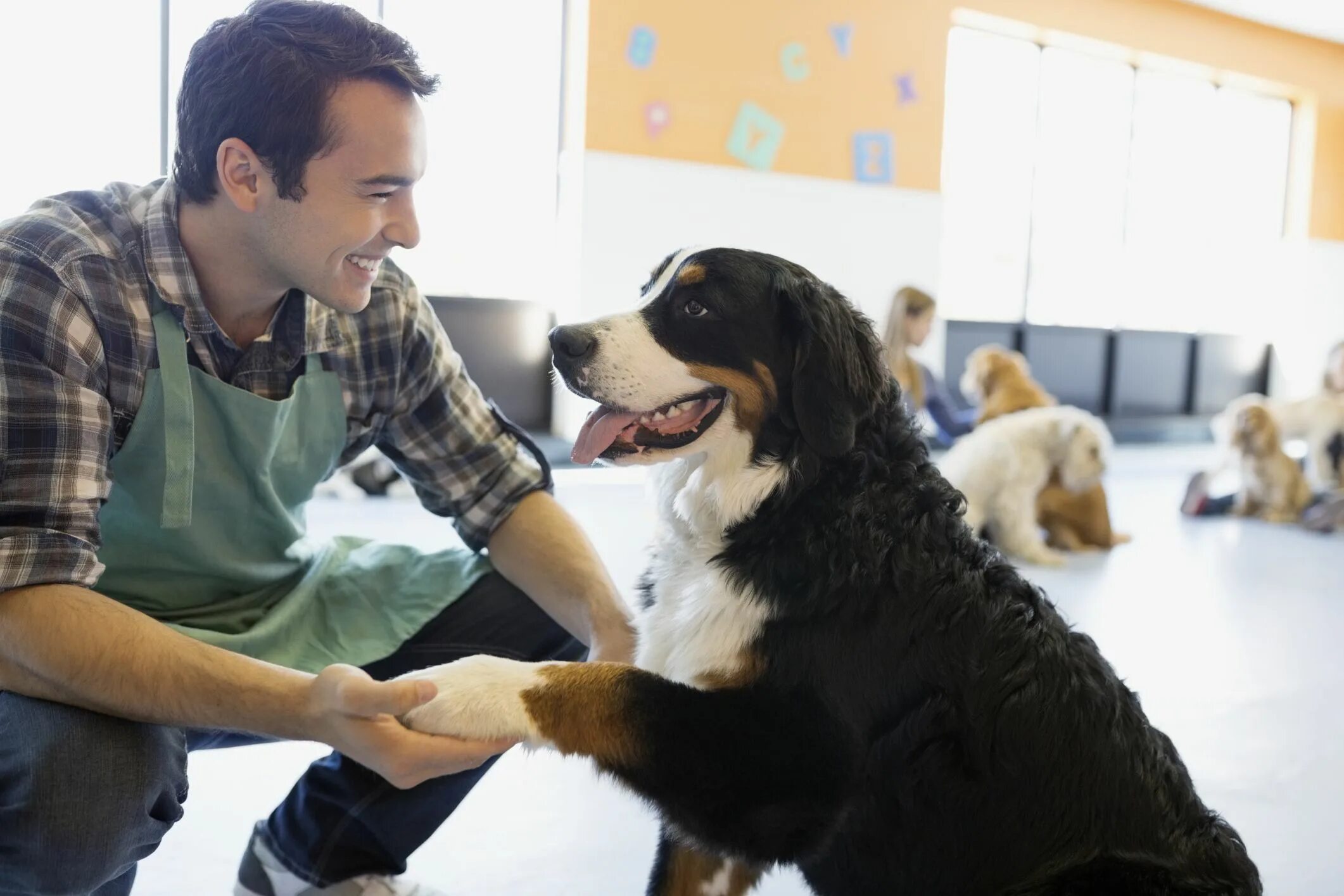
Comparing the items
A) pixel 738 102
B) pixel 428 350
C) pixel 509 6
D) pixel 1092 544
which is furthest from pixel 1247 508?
pixel 428 350

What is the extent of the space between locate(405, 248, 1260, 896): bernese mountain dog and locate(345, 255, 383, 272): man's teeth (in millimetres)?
374

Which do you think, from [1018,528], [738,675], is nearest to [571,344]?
[738,675]

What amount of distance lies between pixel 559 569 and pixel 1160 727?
1842 millimetres

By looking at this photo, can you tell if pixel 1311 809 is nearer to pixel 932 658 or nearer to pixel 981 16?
pixel 932 658

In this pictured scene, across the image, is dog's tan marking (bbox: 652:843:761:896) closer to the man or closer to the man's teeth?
the man

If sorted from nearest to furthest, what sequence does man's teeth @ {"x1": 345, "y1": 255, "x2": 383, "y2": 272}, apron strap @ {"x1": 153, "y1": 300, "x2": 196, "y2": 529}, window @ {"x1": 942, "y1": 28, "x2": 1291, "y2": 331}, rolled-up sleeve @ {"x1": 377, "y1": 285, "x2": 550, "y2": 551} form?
apron strap @ {"x1": 153, "y1": 300, "x2": 196, "y2": 529} → man's teeth @ {"x1": 345, "y1": 255, "x2": 383, "y2": 272} → rolled-up sleeve @ {"x1": 377, "y1": 285, "x2": 550, "y2": 551} → window @ {"x1": 942, "y1": 28, "x2": 1291, "y2": 331}

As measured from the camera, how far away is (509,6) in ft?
21.3

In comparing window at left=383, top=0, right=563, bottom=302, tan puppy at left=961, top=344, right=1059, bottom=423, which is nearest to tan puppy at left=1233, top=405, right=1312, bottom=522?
tan puppy at left=961, top=344, right=1059, bottom=423

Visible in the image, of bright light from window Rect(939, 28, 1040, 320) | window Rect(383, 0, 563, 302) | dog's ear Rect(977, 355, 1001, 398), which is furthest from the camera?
bright light from window Rect(939, 28, 1040, 320)

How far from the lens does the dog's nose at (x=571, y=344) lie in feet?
4.75

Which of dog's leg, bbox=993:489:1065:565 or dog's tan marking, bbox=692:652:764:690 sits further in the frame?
dog's leg, bbox=993:489:1065:565

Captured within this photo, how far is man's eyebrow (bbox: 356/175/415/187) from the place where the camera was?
151cm

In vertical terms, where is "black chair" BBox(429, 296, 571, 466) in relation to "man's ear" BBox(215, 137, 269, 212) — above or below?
below

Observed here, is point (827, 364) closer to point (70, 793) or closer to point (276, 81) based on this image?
point (276, 81)
